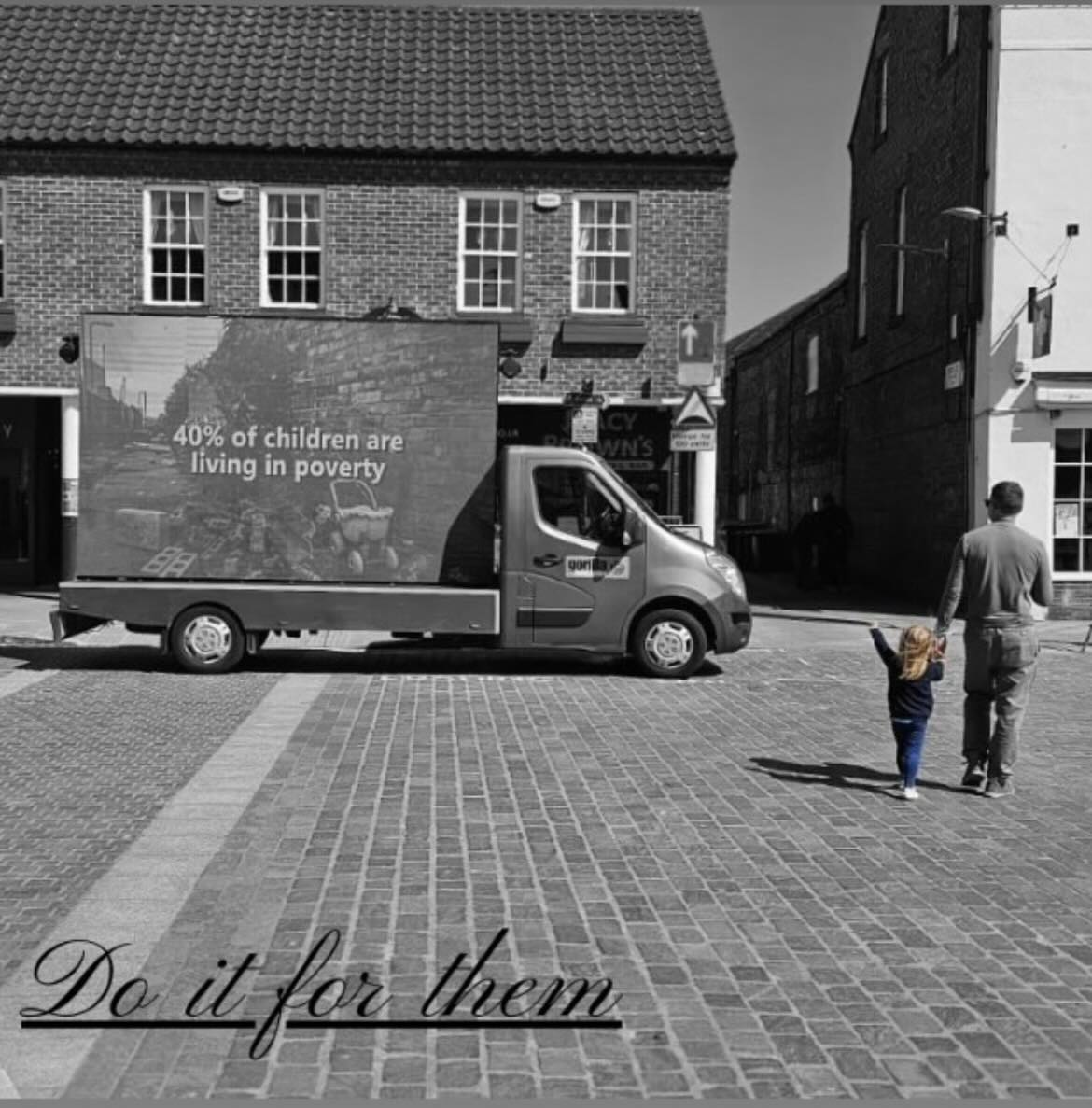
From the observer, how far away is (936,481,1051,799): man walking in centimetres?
767

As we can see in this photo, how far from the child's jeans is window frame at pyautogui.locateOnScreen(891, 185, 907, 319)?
17587 mm

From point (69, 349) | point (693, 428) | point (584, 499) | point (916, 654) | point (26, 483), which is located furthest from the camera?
point (26, 483)

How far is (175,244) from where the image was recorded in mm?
20250

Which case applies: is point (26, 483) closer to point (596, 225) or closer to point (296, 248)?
point (296, 248)

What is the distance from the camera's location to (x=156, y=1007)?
4.39 meters

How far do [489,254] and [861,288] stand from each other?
1008 centimetres

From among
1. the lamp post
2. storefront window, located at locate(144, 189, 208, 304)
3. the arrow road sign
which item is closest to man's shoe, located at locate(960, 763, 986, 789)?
the arrow road sign

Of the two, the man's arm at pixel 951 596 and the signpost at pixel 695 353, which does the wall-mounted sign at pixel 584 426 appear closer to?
the signpost at pixel 695 353

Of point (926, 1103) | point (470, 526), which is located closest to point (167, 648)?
point (470, 526)

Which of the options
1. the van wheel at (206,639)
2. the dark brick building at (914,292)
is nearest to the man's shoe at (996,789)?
the van wheel at (206,639)

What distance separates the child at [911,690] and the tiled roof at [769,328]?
23428 millimetres


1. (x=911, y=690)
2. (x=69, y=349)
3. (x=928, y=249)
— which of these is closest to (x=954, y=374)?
(x=928, y=249)

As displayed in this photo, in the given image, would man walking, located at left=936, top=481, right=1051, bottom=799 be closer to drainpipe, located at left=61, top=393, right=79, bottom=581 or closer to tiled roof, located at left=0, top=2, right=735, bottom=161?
tiled roof, located at left=0, top=2, right=735, bottom=161

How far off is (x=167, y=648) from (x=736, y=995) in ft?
31.5
